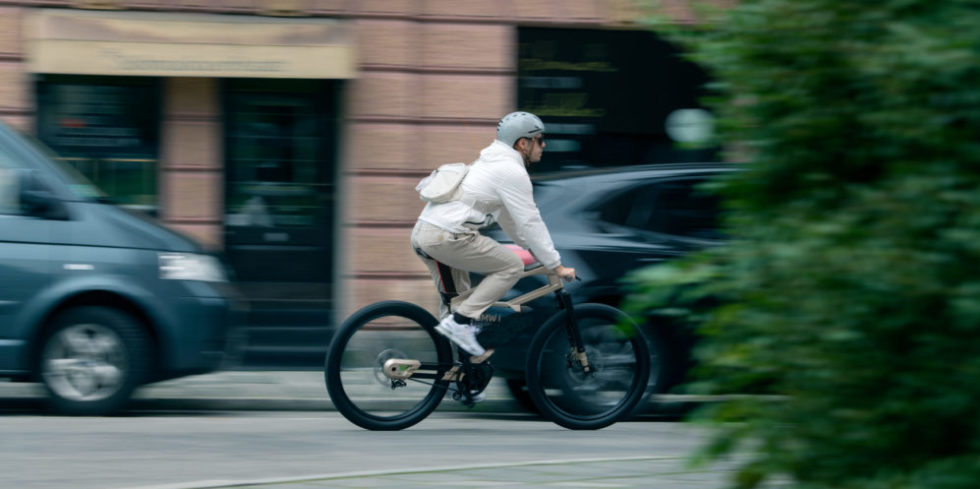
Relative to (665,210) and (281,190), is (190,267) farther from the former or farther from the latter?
(281,190)

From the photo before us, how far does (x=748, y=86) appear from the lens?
2.89 metres

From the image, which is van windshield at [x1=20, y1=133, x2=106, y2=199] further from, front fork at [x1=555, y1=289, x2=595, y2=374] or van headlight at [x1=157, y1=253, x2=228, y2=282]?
front fork at [x1=555, y1=289, x2=595, y2=374]

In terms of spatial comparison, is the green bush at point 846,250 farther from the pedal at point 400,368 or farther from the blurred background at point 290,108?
the blurred background at point 290,108

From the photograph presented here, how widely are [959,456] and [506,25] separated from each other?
10.5m

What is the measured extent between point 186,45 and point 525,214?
5.95 metres

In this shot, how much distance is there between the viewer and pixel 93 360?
809 centimetres

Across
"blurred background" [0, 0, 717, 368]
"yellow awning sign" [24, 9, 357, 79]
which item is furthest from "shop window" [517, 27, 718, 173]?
"yellow awning sign" [24, 9, 357, 79]

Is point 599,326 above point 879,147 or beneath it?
beneath

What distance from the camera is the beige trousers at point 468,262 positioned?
7.11 metres

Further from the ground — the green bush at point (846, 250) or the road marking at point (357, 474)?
the green bush at point (846, 250)

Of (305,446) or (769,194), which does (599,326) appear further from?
(769,194)

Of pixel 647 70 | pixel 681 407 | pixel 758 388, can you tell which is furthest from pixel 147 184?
pixel 758 388

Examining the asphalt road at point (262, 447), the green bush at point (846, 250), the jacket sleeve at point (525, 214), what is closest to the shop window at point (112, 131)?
the asphalt road at point (262, 447)

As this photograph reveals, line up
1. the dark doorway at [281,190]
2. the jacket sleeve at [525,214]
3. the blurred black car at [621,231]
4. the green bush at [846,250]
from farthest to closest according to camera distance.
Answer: the dark doorway at [281,190]
the blurred black car at [621,231]
the jacket sleeve at [525,214]
the green bush at [846,250]
